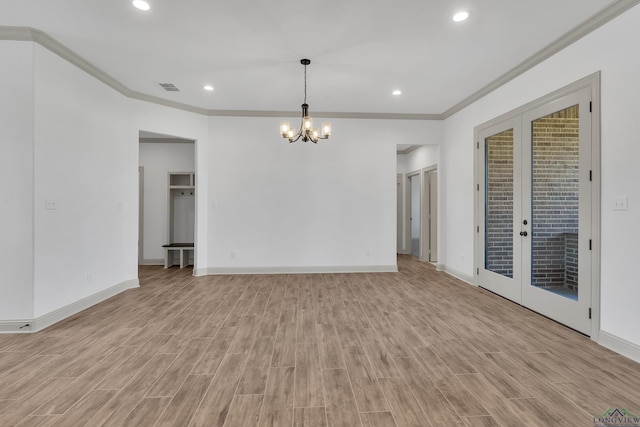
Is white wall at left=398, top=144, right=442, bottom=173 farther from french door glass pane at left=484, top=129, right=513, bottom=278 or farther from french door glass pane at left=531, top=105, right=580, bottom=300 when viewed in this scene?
french door glass pane at left=531, top=105, right=580, bottom=300

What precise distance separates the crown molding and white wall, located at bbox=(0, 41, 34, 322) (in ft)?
18.2

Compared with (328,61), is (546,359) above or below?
below

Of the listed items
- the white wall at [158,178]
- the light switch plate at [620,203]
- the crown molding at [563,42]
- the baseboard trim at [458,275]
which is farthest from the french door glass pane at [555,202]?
the white wall at [158,178]

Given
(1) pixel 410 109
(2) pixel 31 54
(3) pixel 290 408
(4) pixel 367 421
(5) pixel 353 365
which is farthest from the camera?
(1) pixel 410 109

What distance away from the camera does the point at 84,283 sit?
3.76 metres

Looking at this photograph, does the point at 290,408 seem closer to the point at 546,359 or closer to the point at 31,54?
the point at 546,359

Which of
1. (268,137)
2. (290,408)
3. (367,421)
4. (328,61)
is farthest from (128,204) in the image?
(367,421)

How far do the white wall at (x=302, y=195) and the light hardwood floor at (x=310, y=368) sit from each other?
184cm

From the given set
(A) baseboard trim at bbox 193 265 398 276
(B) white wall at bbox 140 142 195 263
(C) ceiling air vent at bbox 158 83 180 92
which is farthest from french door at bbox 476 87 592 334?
(B) white wall at bbox 140 142 195 263

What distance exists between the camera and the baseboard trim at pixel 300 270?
5578mm

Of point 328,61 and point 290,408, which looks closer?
point 290,408

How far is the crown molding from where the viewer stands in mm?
2591

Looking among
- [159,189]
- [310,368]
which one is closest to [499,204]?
[310,368]

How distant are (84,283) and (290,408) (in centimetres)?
342
